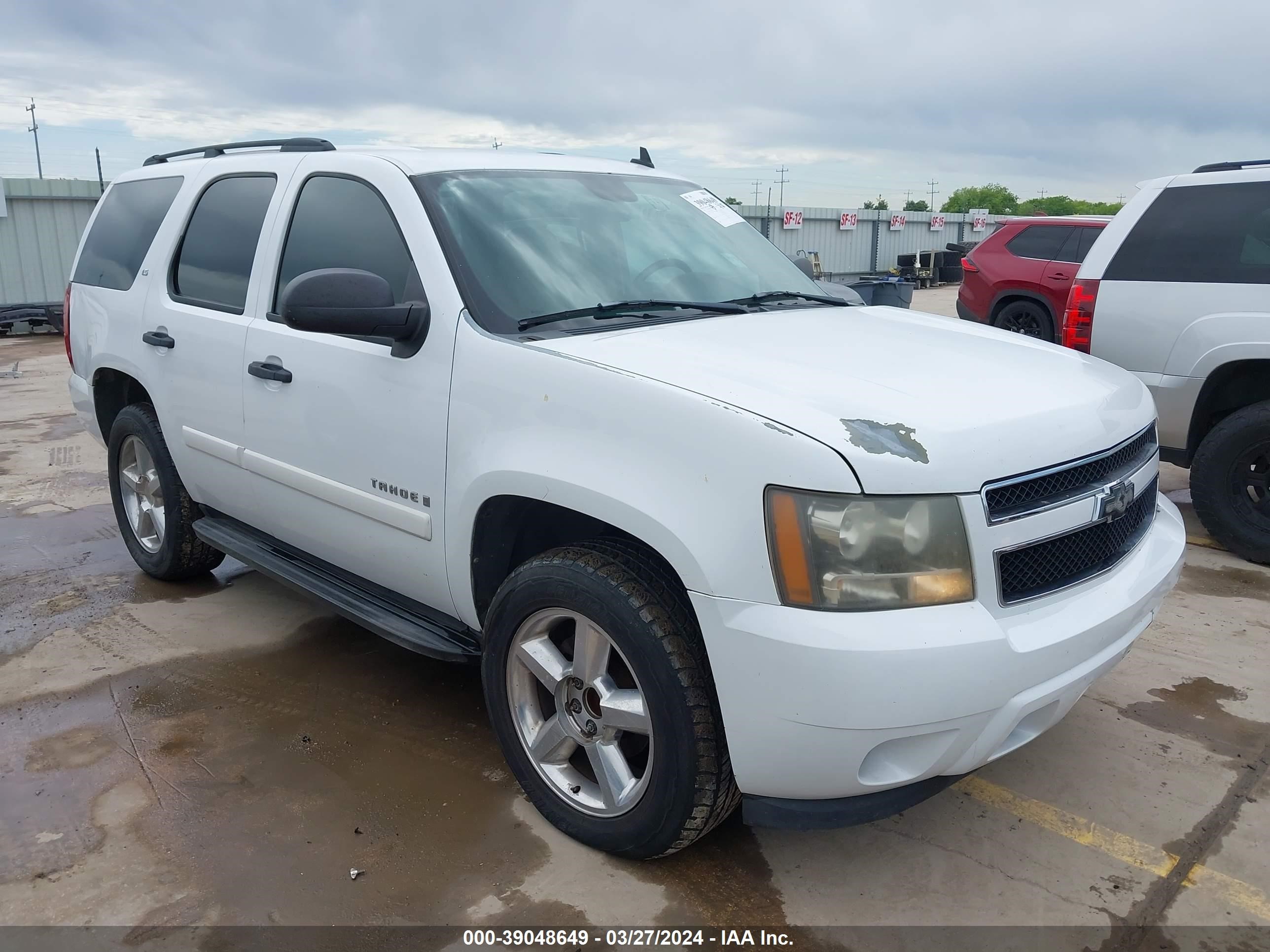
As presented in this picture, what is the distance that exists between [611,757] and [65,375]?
478 inches

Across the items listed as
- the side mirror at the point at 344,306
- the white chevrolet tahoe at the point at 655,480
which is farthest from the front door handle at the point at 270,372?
the side mirror at the point at 344,306

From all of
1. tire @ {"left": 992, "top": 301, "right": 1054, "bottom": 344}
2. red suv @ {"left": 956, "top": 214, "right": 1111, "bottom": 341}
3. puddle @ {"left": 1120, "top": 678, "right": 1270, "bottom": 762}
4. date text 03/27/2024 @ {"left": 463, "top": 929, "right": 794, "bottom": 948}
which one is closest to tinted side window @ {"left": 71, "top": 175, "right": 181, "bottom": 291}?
date text 03/27/2024 @ {"left": 463, "top": 929, "right": 794, "bottom": 948}

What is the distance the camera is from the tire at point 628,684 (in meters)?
2.41

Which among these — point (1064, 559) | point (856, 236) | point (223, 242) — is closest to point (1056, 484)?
point (1064, 559)

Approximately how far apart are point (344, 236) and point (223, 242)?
918 mm

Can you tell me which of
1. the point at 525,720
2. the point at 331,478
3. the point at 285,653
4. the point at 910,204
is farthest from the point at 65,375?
the point at 910,204

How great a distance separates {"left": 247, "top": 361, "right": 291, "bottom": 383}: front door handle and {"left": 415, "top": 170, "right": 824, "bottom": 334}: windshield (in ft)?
2.67

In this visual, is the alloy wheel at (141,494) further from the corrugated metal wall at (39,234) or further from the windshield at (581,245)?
the corrugated metal wall at (39,234)

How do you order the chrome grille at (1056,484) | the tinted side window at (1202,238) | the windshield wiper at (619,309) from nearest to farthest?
1. the chrome grille at (1056,484)
2. the windshield wiper at (619,309)
3. the tinted side window at (1202,238)

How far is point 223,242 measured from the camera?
410cm

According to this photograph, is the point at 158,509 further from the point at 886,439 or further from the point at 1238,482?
the point at 1238,482

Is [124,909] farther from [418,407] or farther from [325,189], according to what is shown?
[325,189]

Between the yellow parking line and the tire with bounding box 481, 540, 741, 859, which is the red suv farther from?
the tire with bounding box 481, 540, 741, 859

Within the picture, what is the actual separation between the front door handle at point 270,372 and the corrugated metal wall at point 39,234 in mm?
15939
